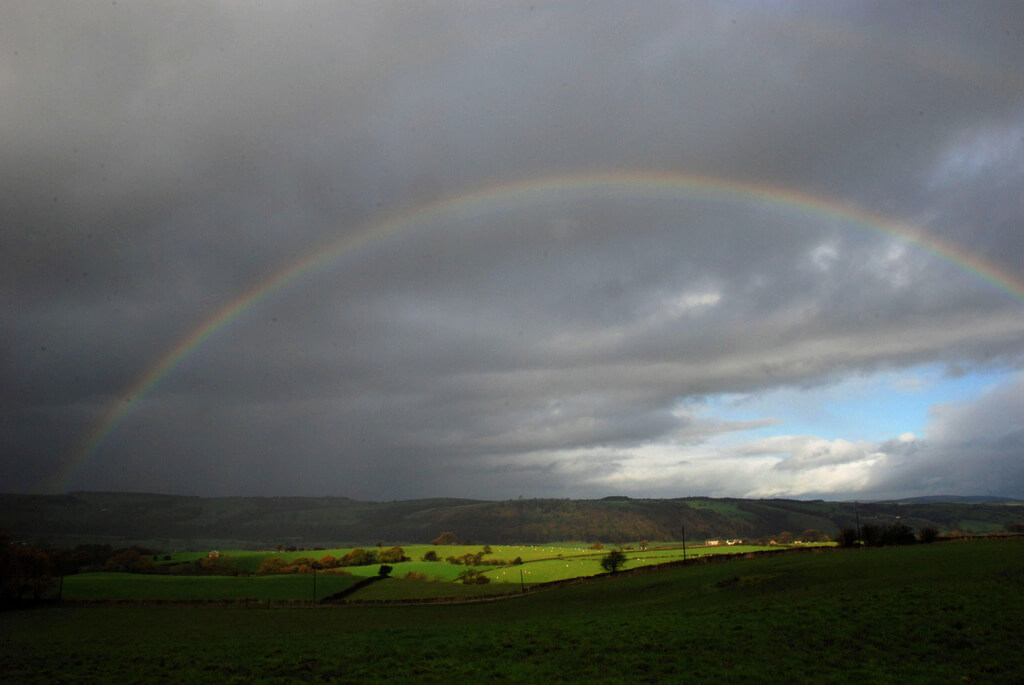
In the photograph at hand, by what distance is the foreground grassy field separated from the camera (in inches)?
1106

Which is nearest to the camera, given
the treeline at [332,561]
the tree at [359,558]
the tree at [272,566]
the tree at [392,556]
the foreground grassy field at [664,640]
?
the foreground grassy field at [664,640]

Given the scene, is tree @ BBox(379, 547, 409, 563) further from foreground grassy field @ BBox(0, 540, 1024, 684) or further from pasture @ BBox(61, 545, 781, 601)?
foreground grassy field @ BBox(0, 540, 1024, 684)

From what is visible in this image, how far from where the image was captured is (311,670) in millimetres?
32250

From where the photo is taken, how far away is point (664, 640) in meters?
33.7

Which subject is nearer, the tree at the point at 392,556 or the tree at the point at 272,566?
the tree at the point at 272,566

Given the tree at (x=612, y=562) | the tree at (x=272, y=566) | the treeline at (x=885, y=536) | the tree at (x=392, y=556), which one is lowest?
the tree at (x=272, y=566)

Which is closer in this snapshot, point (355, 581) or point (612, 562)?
point (355, 581)

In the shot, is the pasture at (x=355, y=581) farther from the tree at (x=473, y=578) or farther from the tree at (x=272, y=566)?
the tree at (x=272, y=566)

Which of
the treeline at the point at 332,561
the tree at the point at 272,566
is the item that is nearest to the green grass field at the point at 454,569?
the treeline at the point at 332,561

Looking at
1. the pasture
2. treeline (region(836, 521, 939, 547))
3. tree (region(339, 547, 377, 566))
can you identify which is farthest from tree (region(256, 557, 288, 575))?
treeline (region(836, 521, 939, 547))

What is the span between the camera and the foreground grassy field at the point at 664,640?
28.1 m

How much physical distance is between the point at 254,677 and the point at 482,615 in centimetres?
3044

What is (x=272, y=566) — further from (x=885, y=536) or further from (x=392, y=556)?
(x=885, y=536)

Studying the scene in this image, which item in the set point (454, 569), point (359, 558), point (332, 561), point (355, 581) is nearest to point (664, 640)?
point (355, 581)
